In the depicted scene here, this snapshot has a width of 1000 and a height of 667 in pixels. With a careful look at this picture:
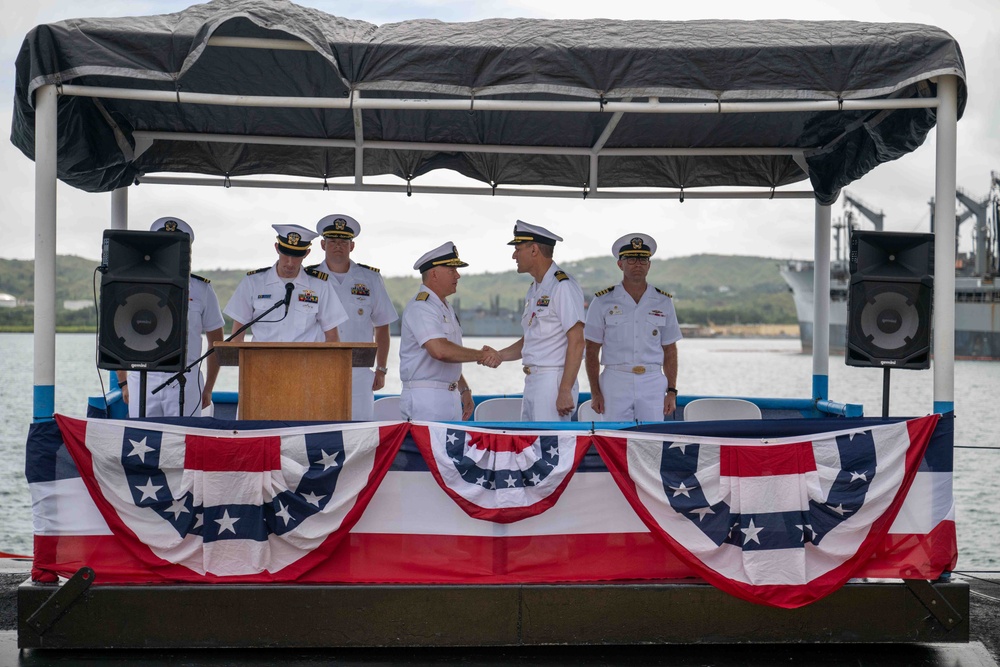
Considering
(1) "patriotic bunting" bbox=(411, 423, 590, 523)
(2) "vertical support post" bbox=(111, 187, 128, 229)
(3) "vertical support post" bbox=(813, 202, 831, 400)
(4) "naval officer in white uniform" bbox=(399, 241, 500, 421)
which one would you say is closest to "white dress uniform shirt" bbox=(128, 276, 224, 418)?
(2) "vertical support post" bbox=(111, 187, 128, 229)

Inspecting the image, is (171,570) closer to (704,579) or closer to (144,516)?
(144,516)

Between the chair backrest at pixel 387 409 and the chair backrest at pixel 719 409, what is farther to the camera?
the chair backrest at pixel 387 409

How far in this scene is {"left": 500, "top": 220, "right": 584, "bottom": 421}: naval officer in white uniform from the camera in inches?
196

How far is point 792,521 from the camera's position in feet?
12.7

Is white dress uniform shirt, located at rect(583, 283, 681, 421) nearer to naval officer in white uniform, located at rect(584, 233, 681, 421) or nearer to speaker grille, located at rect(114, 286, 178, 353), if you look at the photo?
naval officer in white uniform, located at rect(584, 233, 681, 421)

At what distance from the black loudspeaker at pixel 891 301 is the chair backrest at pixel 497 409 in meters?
2.73

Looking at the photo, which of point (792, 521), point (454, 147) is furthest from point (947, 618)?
point (454, 147)

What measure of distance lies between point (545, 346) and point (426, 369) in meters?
0.73

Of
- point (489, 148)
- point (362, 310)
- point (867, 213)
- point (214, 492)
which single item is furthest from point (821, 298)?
point (867, 213)

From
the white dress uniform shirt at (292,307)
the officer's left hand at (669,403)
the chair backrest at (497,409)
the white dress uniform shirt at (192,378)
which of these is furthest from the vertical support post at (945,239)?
the white dress uniform shirt at (192,378)

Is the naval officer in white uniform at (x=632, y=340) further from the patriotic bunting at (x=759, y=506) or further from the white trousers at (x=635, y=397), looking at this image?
the patriotic bunting at (x=759, y=506)

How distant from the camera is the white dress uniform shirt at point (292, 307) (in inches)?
205

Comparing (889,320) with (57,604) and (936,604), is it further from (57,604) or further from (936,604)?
(57,604)

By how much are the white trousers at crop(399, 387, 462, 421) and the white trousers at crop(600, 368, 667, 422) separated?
53.3 inches
